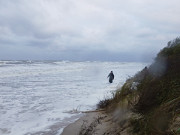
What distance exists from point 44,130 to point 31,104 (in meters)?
4.93

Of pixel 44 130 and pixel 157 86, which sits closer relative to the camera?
pixel 157 86

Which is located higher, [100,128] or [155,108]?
[155,108]

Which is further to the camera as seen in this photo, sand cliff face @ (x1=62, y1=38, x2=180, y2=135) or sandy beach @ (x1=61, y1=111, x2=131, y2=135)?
sandy beach @ (x1=61, y1=111, x2=131, y2=135)

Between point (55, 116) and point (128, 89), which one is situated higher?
point (128, 89)

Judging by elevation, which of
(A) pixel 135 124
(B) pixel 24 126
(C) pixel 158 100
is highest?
(C) pixel 158 100

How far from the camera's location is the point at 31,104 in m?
13.1

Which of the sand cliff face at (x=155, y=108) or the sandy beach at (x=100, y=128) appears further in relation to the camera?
the sandy beach at (x=100, y=128)

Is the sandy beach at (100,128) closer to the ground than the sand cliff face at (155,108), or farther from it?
closer to the ground

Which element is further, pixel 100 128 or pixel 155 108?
pixel 100 128

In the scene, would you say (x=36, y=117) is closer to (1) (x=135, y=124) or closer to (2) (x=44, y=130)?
(2) (x=44, y=130)

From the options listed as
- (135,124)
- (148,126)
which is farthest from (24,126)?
(148,126)

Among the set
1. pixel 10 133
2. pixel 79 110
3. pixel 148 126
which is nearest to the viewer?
pixel 148 126

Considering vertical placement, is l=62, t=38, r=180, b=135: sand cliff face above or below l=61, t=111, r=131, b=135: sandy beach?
above

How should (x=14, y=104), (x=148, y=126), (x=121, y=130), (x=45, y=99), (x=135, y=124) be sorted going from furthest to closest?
(x=45, y=99), (x=14, y=104), (x=121, y=130), (x=135, y=124), (x=148, y=126)
